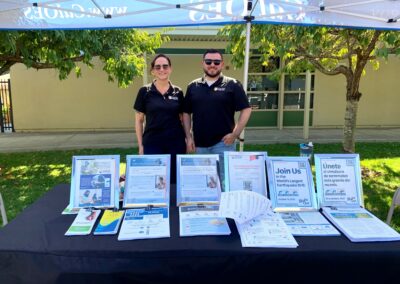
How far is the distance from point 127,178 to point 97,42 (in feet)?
12.0

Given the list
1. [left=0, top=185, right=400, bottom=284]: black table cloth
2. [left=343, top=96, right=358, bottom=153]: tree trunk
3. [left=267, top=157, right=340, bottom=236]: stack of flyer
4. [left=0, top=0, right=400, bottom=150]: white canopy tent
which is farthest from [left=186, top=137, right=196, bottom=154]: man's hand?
Answer: [left=343, top=96, right=358, bottom=153]: tree trunk

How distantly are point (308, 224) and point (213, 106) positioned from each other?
4.63ft

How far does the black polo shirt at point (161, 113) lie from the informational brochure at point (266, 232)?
131 centimetres

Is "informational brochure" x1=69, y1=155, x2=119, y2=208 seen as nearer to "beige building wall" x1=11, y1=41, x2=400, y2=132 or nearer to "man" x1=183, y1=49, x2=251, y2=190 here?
"man" x1=183, y1=49, x2=251, y2=190

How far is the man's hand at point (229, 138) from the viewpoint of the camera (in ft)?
9.89

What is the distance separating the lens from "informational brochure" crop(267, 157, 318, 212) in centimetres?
210

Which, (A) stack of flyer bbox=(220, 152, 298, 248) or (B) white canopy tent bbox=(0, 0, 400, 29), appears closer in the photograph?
(A) stack of flyer bbox=(220, 152, 298, 248)

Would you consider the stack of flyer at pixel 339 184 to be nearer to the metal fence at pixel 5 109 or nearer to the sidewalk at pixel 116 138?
the sidewalk at pixel 116 138

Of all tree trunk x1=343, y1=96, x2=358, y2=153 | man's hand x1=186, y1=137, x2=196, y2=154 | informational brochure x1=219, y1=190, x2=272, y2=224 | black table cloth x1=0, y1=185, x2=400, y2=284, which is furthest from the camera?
tree trunk x1=343, y1=96, x2=358, y2=153

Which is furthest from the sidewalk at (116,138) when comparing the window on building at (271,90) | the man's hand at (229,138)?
the man's hand at (229,138)

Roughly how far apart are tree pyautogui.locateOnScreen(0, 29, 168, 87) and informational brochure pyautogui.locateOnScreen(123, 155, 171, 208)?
107 inches

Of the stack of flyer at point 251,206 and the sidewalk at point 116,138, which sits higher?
the stack of flyer at point 251,206

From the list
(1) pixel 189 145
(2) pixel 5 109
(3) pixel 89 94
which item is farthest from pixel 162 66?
(2) pixel 5 109

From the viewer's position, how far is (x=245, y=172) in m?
2.16
